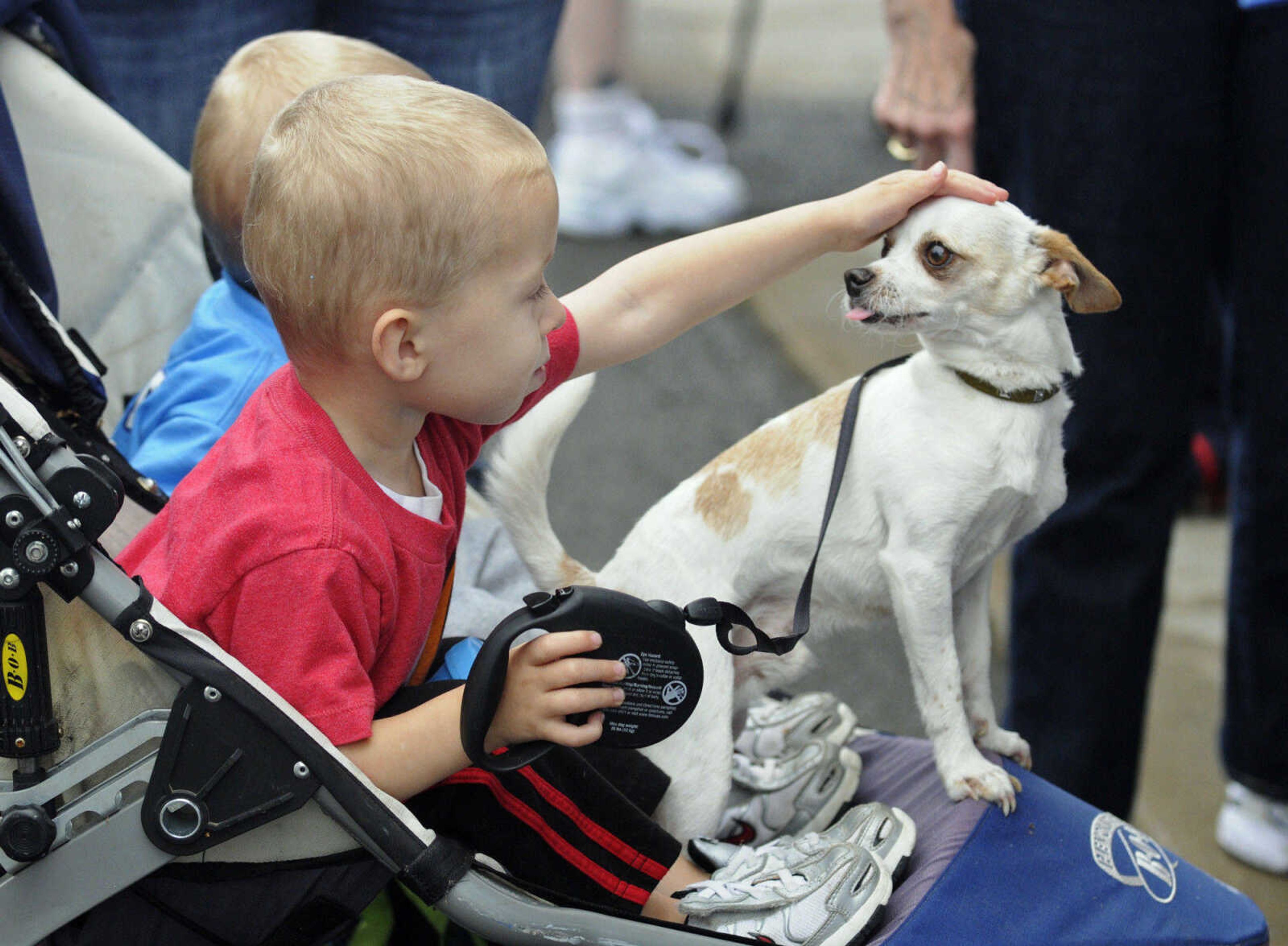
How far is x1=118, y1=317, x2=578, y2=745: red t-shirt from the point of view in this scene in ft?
3.88

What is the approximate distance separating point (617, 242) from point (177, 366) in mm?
3562

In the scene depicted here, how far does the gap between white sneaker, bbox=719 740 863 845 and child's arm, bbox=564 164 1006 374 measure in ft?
1.70

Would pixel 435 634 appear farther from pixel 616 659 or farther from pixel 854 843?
pixel 854 843

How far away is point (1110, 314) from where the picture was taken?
2.07 meters

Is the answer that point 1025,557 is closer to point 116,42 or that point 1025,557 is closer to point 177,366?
point 177,366

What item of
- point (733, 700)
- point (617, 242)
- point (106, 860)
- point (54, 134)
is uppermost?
point (54, 134)

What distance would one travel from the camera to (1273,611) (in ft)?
7.44

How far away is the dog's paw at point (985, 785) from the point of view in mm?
1408

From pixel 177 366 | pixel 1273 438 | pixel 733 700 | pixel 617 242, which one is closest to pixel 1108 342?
pixel 1273 438

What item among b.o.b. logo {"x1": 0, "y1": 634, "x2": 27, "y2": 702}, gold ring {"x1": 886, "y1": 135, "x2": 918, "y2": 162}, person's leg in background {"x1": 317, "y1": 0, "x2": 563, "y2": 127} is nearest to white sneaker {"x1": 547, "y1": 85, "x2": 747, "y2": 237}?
person's leg in background {"x1": 317, "y1": 0, "x2": 563, "y2": 127}

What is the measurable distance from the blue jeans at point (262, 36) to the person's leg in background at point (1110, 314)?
2.58ft

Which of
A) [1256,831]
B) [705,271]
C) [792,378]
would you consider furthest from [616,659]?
[792,378]

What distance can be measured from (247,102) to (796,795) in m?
1.12

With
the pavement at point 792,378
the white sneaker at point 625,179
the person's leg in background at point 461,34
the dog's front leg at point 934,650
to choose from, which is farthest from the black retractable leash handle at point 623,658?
the white sneaker at point 625,179
